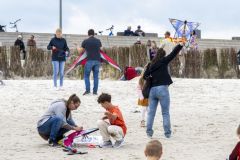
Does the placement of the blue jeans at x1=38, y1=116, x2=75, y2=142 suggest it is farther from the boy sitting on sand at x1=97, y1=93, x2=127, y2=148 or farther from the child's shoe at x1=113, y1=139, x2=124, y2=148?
the child's shoe at x1=113, y1=139, x2=124, y2=148

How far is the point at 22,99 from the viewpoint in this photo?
18.3 metres

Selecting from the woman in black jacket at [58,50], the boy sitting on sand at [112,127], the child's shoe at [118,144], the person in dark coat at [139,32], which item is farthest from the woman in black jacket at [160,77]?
the person in dark coat at [139,32]

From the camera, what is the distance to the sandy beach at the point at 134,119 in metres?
11.0

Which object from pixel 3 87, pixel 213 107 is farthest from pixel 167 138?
pixel 3 87

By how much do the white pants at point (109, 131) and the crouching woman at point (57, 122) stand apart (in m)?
0.36

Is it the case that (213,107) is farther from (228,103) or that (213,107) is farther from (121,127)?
(121,127)

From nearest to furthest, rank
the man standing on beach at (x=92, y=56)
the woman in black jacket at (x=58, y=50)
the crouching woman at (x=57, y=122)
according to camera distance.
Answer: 1. the crouching woman at (x=57, y=122)
2. the man standing on beach at (x=92, y=56)
3. the woman in black jacket at (x=58, y=50)

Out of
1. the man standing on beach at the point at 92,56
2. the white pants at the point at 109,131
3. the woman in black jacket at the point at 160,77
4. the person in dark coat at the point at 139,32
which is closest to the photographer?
the white pants at the point at 109,131

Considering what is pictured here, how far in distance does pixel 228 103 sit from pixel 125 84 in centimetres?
408

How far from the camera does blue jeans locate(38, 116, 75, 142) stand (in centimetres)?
1138

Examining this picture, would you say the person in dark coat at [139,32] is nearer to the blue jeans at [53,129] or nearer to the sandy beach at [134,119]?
the sandy beach at [134,119]

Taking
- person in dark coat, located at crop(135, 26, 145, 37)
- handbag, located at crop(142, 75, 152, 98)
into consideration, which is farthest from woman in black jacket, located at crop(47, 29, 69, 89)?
person in dark coat, located at crop(135, 26, 145, 37)

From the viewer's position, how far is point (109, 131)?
1149 centimetres

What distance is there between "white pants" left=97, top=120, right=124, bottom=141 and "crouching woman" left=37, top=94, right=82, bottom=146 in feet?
1.17
